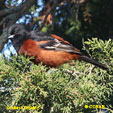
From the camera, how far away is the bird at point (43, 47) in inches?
143

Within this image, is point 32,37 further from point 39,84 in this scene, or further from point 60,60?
point 39,84

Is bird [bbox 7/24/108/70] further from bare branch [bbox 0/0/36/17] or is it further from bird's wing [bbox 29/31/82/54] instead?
bare branch [bbox 0/0/36/17]

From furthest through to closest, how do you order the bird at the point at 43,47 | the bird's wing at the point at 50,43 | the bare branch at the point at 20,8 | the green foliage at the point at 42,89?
the bare branch at the point at 20,8 → the bird's wing at the point at 50,43 → the bird at the point at 43,47 → the green foliage at the point at 42,89

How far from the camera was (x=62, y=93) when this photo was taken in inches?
110

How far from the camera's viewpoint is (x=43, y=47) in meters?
3.75

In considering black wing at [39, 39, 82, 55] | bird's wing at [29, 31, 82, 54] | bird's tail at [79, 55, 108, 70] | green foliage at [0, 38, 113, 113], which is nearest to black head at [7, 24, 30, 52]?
bird's wing at [29, 31, 82, 54]

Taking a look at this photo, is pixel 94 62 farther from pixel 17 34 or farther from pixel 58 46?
pixel 17 34

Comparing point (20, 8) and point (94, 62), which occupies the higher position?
point (20, 8)

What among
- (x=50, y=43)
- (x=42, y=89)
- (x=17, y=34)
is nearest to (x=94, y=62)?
(x=50, y=43)

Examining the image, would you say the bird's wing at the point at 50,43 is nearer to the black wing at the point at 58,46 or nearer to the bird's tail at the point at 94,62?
the black wing at the point at 58,46

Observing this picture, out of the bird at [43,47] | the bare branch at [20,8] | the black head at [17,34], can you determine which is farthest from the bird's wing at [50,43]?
the bare branch at [20,8]

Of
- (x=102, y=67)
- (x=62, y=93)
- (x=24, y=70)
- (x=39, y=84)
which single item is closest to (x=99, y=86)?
(x=102, y=67)

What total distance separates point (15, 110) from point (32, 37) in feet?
4.95

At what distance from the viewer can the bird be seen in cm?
364
